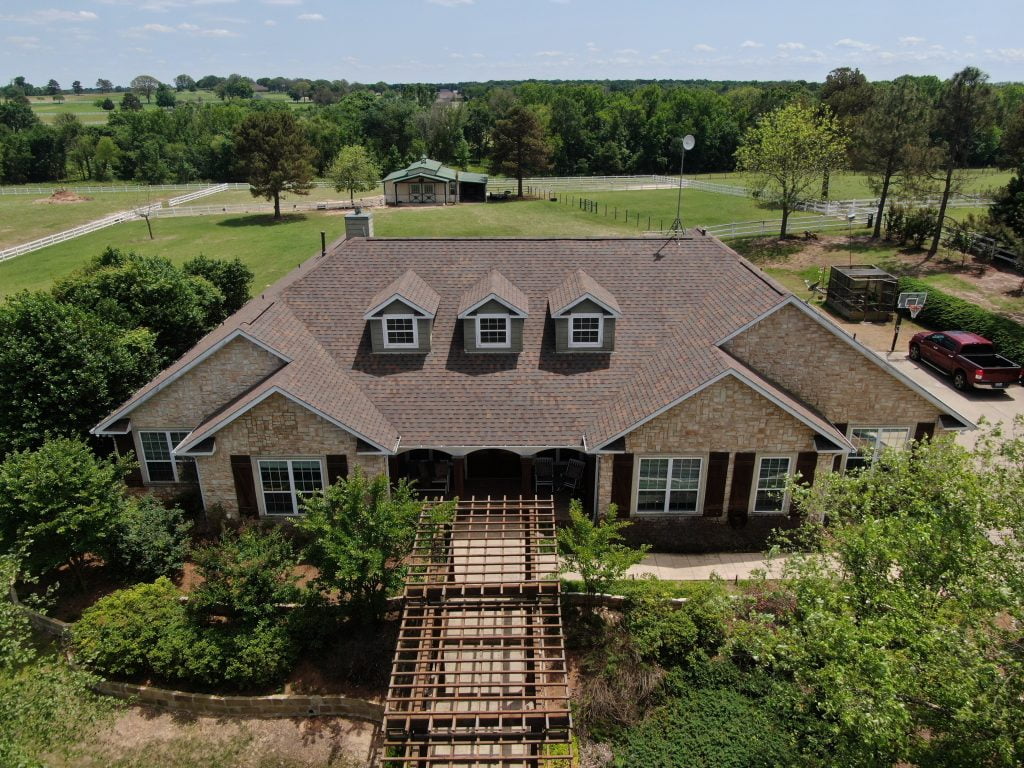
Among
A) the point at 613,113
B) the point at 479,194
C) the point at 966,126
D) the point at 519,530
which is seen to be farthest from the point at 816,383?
the point at 613,113

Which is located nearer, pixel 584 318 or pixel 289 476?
pixel 289 476

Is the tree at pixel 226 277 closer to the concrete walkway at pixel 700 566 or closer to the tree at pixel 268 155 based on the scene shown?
the concrete walkway at pixel 700 566

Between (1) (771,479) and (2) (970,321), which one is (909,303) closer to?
(2) (970,321)

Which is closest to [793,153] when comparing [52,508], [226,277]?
[226,277]

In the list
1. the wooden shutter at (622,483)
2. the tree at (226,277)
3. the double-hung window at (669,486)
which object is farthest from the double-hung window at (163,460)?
the tree at (226,277)

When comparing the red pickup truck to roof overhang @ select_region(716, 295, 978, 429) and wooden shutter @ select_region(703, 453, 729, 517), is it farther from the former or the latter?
wooden shutter @ select_region(703, 453, 729, 517)

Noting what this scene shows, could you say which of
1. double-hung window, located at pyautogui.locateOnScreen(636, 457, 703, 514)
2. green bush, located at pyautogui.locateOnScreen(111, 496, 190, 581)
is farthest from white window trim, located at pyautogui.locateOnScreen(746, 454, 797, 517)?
green bush, located at pyautogui.locateOnScreen(111, 496, 190, 581)
